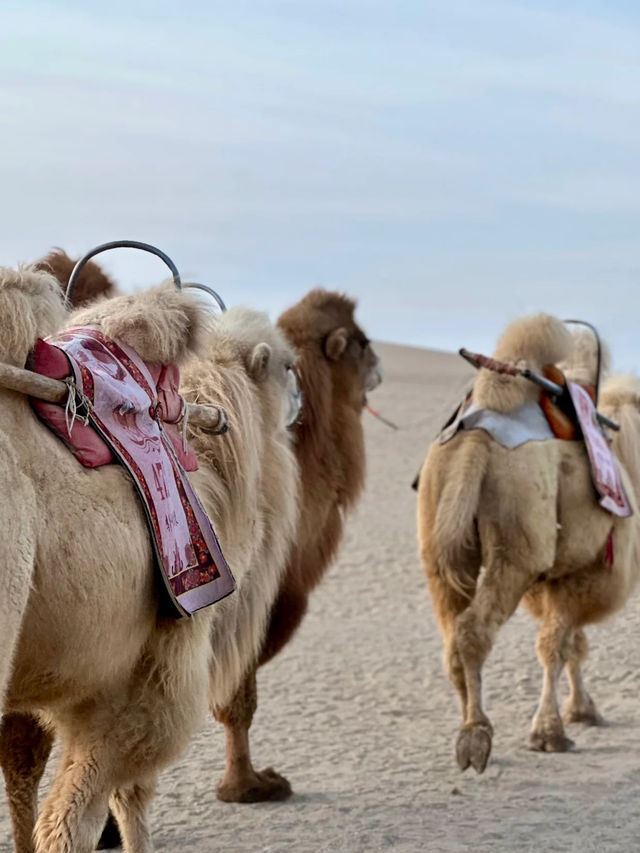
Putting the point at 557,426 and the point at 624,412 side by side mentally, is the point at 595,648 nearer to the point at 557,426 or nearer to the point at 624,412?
the point at 624,412

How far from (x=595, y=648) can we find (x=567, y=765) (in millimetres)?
2771

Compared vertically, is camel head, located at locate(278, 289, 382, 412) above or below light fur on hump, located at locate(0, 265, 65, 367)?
below

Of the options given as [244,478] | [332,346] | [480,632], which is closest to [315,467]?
[332,346]

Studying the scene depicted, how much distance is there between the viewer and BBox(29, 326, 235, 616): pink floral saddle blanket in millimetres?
3443

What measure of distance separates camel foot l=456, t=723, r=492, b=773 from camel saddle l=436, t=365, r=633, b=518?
1.32m

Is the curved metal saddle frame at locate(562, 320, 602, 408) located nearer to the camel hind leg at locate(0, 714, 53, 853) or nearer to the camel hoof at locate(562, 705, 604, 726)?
the camel hoof at locate(562, 705, 604, 726)

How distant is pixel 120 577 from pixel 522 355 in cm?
411

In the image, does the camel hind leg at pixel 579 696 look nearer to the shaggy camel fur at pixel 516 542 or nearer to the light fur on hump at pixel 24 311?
the shaggy camel fur at pixel 516 542

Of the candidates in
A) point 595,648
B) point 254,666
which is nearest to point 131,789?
point 254,666

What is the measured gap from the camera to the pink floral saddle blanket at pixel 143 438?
3.44 metres

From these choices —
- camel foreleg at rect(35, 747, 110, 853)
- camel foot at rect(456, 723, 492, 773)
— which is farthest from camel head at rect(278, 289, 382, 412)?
camel foreleg at rect(35, 747, 110, 853)

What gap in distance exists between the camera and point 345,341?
6.88 meters

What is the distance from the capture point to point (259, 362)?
486cm

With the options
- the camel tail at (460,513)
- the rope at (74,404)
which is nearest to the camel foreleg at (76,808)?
the rope at (74,404)
